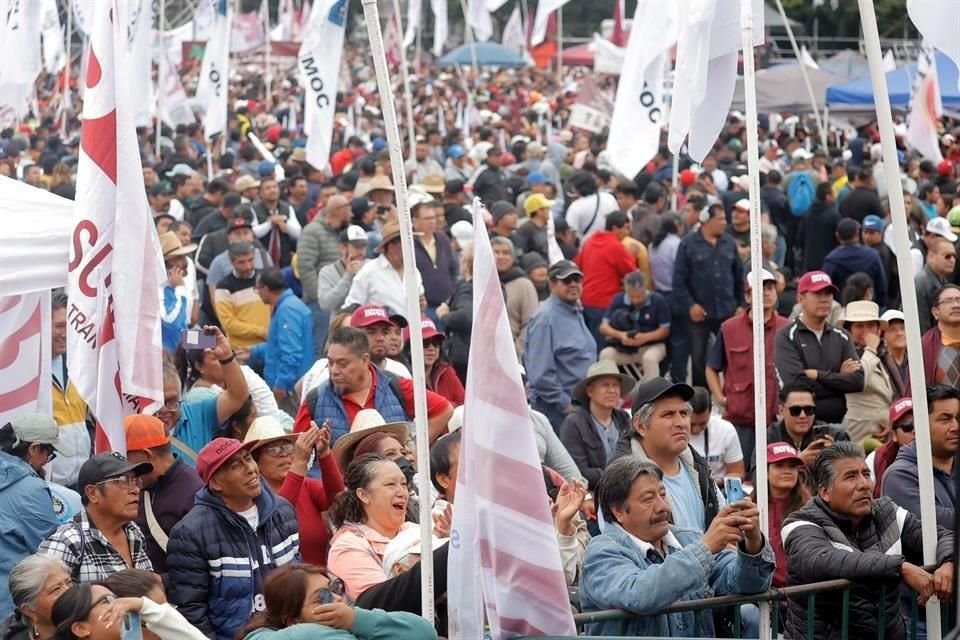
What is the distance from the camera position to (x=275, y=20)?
223 ft

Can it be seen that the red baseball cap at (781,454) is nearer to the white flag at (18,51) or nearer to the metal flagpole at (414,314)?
the metal flagpole at (414,314)

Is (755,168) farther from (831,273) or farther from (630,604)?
(831,273)

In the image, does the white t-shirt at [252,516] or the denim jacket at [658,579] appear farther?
the white t-shirt at [252,516]

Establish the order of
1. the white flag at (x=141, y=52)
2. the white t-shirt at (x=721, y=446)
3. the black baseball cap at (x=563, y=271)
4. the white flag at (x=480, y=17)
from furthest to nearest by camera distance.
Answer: the white flag at (x=480, y=17) → the white flag at (x=141, y=52) → the black baseball cap at (x=563, y=271) → the white t-shirt at (x=721, y=446)

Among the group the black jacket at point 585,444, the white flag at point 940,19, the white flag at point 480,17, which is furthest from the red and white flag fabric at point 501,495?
the white flag at point 480,17

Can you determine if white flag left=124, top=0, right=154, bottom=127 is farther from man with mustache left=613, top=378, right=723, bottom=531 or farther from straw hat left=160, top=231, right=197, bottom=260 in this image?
man with mustache left=613, top=378, right=723, bottom=531

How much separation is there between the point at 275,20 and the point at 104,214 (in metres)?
62.5

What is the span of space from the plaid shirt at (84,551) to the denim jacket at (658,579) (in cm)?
175

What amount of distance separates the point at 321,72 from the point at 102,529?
9961 mm

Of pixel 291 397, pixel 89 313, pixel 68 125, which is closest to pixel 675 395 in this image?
pixel 89 313

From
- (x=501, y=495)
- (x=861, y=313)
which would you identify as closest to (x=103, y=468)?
(x=501, y=495)

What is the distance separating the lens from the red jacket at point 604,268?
14.1 metres

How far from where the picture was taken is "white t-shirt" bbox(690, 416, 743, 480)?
9047 millimetres

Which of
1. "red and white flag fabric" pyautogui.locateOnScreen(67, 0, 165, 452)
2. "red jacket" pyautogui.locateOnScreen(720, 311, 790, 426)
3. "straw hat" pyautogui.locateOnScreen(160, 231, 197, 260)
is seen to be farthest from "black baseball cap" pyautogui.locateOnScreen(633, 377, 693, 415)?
"straw hat" pyautogui.locateOnScreen(160, 231, 197, 260)
